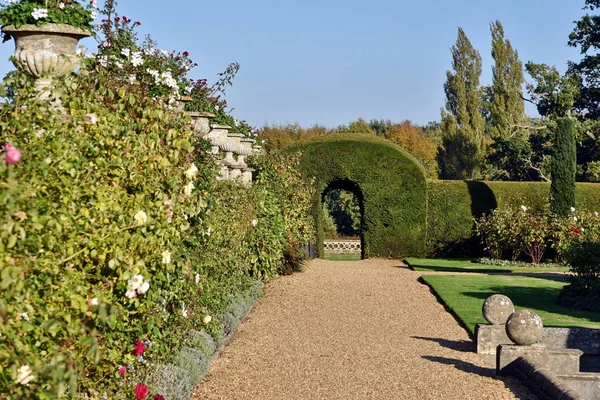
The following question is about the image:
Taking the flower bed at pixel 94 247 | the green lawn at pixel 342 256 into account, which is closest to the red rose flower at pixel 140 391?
the flower bed at pixel 94 247

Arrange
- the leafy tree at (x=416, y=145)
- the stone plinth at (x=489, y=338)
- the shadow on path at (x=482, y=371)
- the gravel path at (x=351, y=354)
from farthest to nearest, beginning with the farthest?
the leafy tree at (x=416, y=145), the stone plinth at (x=489, y=338), the shadow on path at (x=482, y=371), the gravel path at (x=351, y=354)

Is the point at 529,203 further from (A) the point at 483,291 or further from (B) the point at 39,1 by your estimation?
(B) the point at 39,1

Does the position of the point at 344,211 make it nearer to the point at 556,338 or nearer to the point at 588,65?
the point at 588,65

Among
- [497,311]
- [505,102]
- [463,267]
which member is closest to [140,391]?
[497,311]

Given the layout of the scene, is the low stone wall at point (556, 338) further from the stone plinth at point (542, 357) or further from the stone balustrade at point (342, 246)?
the stone balustrade at point (342, 246)

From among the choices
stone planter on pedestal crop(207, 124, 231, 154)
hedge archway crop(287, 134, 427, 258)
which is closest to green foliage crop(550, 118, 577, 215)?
hedge archway crop(287, 134, 427, 258)

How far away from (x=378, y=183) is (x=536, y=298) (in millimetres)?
8042

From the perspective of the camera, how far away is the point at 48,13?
642 cm

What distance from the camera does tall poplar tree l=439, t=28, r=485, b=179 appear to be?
39344 mm

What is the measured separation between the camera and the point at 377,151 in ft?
67.3

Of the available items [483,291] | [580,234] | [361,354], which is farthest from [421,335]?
[580,234]

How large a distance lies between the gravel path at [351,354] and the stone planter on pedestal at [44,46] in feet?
9.21

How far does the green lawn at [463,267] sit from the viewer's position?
18.1 meters

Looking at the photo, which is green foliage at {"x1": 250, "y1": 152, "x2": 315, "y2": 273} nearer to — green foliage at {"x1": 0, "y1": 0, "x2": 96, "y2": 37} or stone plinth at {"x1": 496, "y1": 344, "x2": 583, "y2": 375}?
stone plinth at {"x1": 496, "y1": 344, "x2": 583, "y2": 375}
